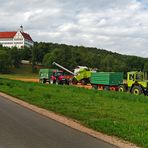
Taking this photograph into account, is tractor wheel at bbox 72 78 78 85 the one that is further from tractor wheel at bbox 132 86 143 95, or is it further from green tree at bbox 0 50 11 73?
green tree at bbox 0 50 11 73

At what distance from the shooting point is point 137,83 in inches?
1587

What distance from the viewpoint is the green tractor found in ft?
130

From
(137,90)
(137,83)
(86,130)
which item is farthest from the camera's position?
(137,83)

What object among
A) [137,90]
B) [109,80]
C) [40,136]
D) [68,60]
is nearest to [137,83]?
[137,90]

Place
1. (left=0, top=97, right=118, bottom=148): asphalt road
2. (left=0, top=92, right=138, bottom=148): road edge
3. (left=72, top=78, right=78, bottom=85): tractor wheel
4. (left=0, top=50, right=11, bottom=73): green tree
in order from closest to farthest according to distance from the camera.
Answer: (left=0, top=97, right=118, bottom=148): asphalt road → (left=0, top=92, right=138, bottom=148): road edge → (left=72, top=78, right=78, bottom=85): tractor wheel → (left=0, top=50, right=11, bottom=73): green tree

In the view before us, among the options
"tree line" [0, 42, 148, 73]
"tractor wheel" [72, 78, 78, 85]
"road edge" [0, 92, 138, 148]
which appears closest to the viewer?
"road edge" [0, 92, 138, 148]

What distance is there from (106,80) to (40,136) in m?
36.8

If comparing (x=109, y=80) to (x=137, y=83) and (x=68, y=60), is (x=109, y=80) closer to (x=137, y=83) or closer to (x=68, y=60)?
(x=137, y=83)

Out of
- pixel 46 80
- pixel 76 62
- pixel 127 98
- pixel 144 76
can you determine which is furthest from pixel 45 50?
pixel 127 98

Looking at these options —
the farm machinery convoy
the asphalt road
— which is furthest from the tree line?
the asphalt road

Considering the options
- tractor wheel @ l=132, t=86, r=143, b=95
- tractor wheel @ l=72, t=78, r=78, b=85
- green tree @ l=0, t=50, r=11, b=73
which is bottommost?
tractor wheel @ l=132, t=86, r=143, b=95

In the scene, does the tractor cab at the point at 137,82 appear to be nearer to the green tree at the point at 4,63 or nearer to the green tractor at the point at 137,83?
the green tractor at the point at 137,83

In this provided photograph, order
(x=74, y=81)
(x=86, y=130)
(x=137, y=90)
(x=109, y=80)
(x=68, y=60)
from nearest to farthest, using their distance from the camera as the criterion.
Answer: (x=86, y=130) → (x=137, y=90) → (x=109, y=80) → (x=74, y=81) → (x=68, y=60)

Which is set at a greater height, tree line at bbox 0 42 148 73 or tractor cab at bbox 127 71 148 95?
tree line at bbox 0 42 148 73
